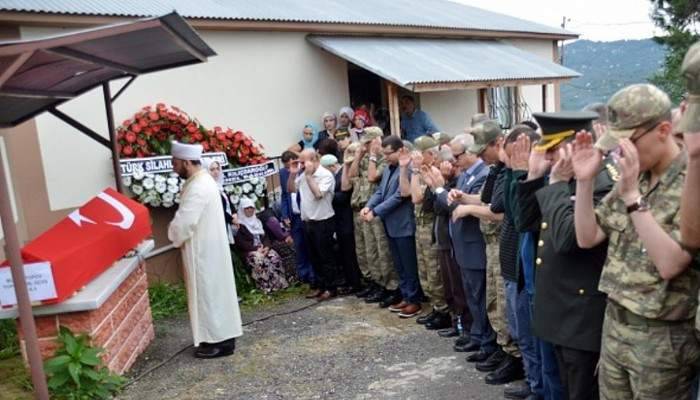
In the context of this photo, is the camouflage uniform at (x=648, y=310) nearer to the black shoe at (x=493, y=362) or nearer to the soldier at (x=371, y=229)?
the black shoe at (x=493, y=362)

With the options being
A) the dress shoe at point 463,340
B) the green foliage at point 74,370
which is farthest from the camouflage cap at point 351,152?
the green foliage at point 74,370

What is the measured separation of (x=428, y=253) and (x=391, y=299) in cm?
105

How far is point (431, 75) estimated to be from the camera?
9211 mm

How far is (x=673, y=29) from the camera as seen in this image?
19062 millimetres

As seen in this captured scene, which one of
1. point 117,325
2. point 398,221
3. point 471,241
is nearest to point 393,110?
point 398,221

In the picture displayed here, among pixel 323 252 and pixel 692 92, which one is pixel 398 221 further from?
pixel 692 92

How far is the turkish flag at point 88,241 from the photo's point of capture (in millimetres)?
4086

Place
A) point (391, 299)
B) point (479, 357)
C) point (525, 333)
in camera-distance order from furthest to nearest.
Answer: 1. point (391, 299)
2. point (479, 357)
3. point (525, 333)

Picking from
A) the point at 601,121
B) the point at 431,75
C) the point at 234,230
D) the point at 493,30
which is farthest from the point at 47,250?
the point at 493,30

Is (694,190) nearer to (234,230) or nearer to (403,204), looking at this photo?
(403,204)

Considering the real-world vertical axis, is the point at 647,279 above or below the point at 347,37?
below

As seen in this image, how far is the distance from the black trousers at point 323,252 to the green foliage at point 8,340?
296 cm

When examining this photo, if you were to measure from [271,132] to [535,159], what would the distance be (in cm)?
608

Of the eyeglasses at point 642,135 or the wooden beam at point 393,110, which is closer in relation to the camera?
the eyeglasses at point 642,135
